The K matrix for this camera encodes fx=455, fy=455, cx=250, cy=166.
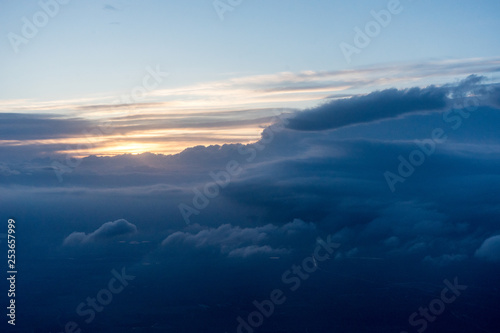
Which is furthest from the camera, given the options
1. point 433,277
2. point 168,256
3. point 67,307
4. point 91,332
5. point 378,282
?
point 168,256

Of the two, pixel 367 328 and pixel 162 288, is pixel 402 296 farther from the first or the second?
pixel 162 288

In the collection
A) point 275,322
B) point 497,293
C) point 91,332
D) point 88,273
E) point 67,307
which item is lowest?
point 497,293

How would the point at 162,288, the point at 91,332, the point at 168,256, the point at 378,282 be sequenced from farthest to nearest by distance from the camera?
the point at 168,256 < the point at 378,282 < the point at 162,288 < the point at 91,332

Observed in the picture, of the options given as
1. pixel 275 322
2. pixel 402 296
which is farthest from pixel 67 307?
pixel 402 296

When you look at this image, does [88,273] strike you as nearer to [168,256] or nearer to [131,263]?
[131,263]

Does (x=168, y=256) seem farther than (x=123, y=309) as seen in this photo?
Yes

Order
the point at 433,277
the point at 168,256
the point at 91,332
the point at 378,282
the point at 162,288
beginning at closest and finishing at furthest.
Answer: the point at 91,332, the point at 162,288, the point at 378,282, the point at 433,277, the point at 168,256

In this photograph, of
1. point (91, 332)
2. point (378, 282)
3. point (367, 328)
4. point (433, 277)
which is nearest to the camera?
point (91, 332)

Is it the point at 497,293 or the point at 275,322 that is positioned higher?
the point at 275,322

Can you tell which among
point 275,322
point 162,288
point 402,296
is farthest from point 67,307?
point 402,296
